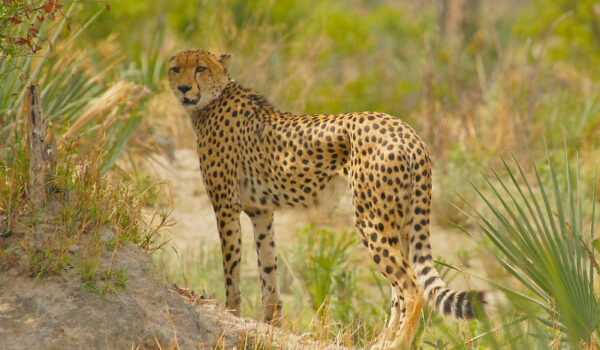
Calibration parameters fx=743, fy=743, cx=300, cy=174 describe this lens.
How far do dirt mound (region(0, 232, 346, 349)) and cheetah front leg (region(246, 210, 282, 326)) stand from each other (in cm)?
→ 89

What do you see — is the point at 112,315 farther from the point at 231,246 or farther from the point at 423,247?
the point at 423,247

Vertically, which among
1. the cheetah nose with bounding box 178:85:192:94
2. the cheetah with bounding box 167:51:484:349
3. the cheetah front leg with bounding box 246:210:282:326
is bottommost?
the cheetah front leg with bounding box 246:210:282:326

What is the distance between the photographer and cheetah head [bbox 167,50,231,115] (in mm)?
5062

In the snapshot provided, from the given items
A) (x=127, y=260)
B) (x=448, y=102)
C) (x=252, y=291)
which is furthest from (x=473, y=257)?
(x=127, y=260)

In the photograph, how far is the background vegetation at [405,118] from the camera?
3883 mm

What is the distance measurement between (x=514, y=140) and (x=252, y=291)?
398 centimetres

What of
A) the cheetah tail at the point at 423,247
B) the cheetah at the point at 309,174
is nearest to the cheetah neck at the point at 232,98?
the cheetah at the point at 309,174

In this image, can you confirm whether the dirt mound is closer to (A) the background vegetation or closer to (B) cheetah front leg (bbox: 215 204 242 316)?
(A) the background vegetation

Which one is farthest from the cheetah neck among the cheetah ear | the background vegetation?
the background vegetation

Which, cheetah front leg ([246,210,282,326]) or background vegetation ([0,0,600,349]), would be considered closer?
background vegetation ([0,0,600,349])

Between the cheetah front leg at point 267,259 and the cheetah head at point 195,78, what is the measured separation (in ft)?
2.81

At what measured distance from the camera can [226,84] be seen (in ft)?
17.4

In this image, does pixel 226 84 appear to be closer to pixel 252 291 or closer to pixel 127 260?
pixel 127 260

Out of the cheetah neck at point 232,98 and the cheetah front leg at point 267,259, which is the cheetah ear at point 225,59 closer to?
the cheetah neck at point 232,98
